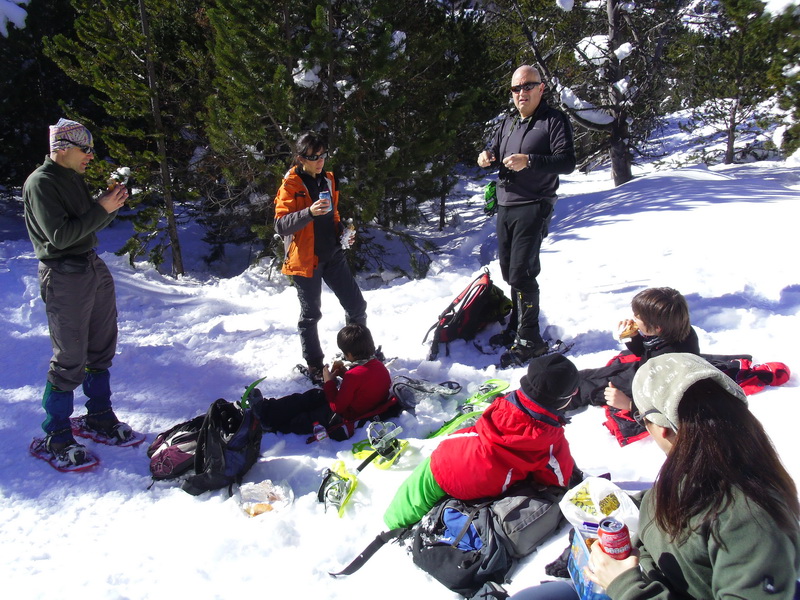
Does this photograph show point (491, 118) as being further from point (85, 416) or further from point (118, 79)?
point (85, 416)

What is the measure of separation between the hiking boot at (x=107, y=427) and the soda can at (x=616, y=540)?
3.47 metres

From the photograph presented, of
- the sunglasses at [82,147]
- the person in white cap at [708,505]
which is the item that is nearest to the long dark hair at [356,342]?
the sunglasses at [82,147]

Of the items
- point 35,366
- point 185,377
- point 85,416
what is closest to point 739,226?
point 185,377

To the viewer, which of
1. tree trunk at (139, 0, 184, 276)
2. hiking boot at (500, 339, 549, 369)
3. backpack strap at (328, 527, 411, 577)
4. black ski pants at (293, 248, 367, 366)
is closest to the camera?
backpack strap at (328, 527, 411, 577)

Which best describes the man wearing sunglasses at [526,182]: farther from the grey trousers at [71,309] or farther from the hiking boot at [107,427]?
the hiking boot at [107,427]

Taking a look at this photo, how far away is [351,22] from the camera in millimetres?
8242

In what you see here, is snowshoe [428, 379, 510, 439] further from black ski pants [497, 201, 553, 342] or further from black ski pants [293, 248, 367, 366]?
black ski pants [293, 248, 367, 366]

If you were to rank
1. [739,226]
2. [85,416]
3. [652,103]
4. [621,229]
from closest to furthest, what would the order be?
[85,416], [739,226], [621,229], [652,103]

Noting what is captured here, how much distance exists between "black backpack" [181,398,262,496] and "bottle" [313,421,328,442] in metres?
0.48

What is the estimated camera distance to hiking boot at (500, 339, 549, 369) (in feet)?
15.2

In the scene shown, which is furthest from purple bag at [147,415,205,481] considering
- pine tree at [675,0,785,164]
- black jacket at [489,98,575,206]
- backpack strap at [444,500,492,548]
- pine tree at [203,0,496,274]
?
pine tree at [675,0,785,164]

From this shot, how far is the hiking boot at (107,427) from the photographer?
3781mm

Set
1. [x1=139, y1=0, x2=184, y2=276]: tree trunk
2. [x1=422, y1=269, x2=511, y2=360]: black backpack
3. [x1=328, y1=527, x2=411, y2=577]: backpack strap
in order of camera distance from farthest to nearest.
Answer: [x1=139, y1=0, x2=184, y2=276]: tree trunk → [x1=422, y1=269, x2=511, y2=360]: black backpack → [x1=328, y1=527, x2=411, y2=577]: backpack strap

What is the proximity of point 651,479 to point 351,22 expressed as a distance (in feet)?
26.2
